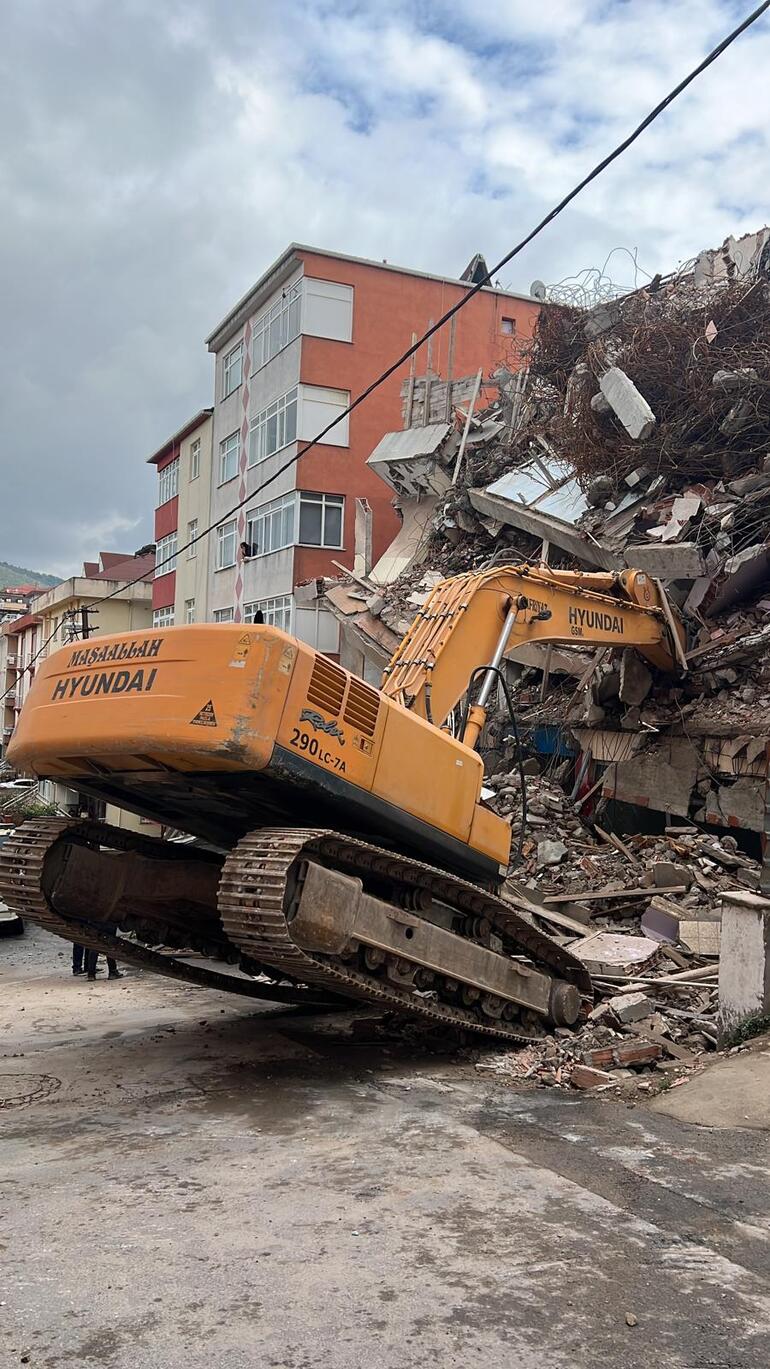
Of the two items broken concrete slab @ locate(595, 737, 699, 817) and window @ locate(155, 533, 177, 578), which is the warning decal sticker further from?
window @ locate(155, 533, 177, 578)

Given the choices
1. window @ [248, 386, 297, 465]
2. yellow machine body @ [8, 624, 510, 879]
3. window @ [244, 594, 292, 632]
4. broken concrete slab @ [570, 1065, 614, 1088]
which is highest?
window @ [248, 386, 297, 465]

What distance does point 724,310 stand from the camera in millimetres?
12844

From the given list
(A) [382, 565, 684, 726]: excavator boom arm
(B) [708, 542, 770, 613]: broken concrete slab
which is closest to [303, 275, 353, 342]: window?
(B) [708, 542, 770, 613]: broken concrete slab

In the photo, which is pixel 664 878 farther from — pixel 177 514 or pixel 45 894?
pixel 177 514

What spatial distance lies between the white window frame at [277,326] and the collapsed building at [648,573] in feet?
28.0

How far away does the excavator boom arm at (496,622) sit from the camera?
7277mm

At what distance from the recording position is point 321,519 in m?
23.4

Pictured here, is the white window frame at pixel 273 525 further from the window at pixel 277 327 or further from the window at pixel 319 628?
the window at pixel 277 327

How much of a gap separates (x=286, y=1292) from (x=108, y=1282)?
607mm

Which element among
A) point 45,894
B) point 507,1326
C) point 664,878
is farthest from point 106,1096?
point 664,878

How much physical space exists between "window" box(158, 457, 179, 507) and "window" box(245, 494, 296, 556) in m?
9.54

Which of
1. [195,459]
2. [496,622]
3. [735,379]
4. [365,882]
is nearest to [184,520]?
[195,459]

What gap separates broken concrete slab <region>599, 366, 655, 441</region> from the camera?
1255 cm

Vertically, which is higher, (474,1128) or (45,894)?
(45,894)
